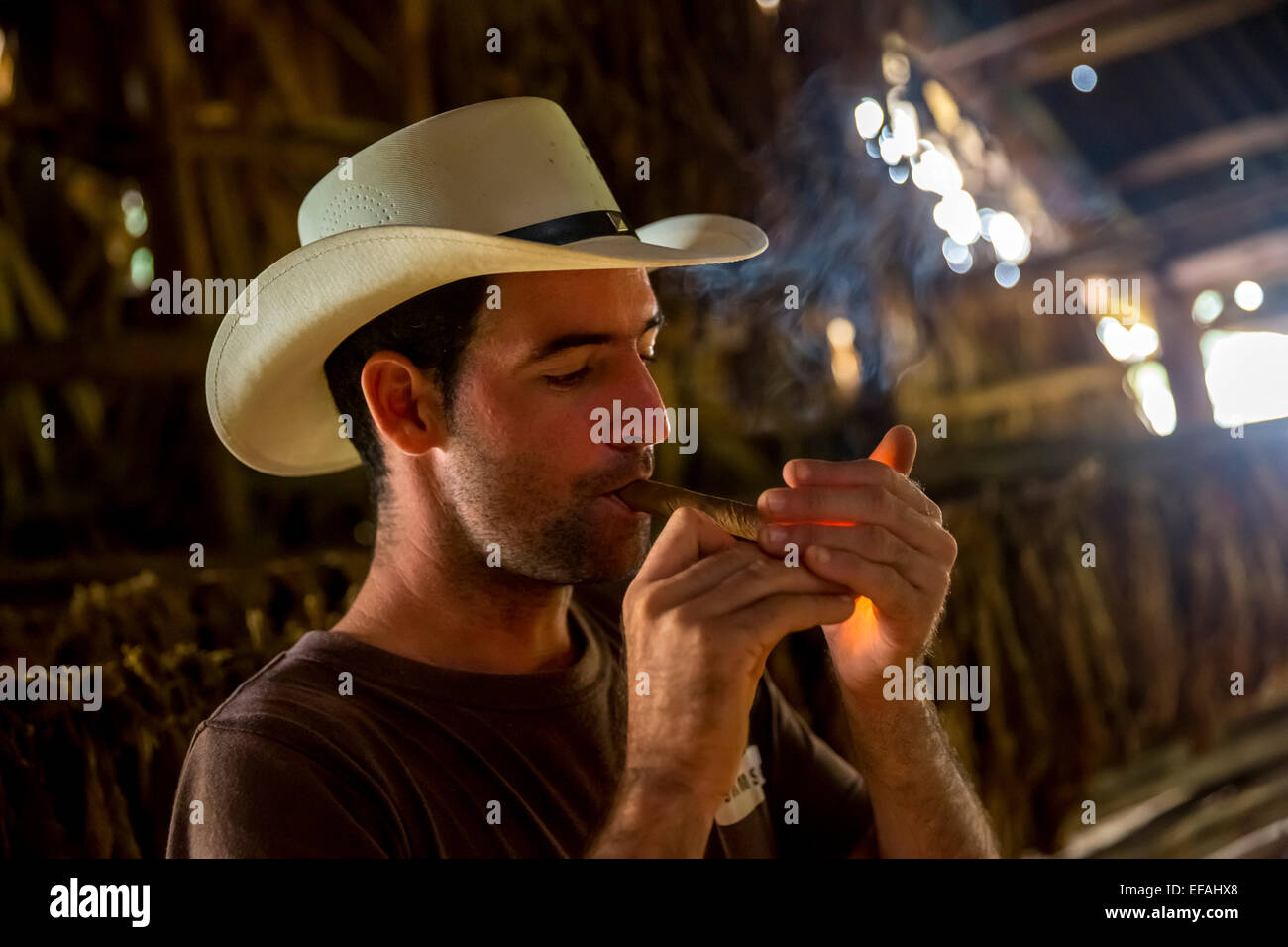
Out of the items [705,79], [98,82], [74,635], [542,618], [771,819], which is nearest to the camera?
[542,618]

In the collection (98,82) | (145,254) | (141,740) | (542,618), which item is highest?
(98,82)

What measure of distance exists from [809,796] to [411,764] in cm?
76

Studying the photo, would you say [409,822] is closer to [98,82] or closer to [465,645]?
[465,645]

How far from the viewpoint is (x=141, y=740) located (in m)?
2.01

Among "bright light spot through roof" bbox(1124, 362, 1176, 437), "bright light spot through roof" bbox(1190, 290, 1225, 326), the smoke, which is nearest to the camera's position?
the smoke

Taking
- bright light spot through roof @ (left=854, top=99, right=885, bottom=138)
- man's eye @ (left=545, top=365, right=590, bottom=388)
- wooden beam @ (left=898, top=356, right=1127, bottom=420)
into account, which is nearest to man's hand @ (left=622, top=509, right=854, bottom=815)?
man's eye @ (left=545, top=365, right=590, bottom=388)

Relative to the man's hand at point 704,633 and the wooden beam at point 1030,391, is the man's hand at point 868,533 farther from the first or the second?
the wooden beam at point 1030,391

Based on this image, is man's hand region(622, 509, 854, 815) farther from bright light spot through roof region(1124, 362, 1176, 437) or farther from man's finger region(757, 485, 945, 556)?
bright light spot through roof region(1124, 362, 1176, 437)

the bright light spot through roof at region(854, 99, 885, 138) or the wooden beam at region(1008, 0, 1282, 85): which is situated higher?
the wooden beam at region(1008, 0, 1282, 85)

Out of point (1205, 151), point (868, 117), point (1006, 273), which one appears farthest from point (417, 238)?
point (1205, 151)

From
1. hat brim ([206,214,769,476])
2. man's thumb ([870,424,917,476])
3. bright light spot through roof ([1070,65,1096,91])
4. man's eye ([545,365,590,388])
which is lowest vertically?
man's thumb ([870,424,917,476])

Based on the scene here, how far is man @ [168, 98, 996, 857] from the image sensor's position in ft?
4.36
